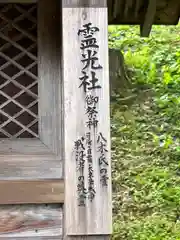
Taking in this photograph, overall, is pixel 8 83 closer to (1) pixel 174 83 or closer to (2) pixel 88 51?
(2) pixel 88 51

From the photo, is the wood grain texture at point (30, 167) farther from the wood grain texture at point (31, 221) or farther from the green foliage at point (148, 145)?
the green foliage at point (148, 145)

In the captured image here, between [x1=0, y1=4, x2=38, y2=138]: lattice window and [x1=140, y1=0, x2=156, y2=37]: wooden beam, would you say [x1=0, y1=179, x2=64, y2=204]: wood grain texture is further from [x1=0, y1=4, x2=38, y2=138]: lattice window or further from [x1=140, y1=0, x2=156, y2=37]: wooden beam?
[x1=140, y1=0, x2=156, y2=37]: wooden beam

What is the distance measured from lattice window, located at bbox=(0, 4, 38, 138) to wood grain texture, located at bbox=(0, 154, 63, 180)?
157mm

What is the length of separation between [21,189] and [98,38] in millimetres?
904

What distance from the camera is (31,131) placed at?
2.88 m

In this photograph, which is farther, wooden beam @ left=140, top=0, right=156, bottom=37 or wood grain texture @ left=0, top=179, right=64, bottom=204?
wooden beam @ left=140, top=0, right=156, bottom=37

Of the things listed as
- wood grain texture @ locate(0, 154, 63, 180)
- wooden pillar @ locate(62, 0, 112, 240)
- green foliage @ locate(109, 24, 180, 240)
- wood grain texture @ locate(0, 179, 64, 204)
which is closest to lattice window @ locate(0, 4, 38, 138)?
wood grain texture @ locate(0, 154, 63, 180)

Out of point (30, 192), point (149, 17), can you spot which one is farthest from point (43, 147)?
point (149, 17)

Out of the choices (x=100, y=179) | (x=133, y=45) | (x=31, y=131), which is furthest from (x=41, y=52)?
(x=133, y=45)

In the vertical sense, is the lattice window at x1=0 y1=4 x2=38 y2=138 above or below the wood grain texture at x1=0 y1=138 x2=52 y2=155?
above

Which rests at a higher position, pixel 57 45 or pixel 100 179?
pixel 57 45

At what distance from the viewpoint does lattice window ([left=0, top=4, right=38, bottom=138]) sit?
2.91 meters

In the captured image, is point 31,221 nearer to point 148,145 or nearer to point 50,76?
point 50,76

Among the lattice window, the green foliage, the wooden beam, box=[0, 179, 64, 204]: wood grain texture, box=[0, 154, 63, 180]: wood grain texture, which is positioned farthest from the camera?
the green foliage
